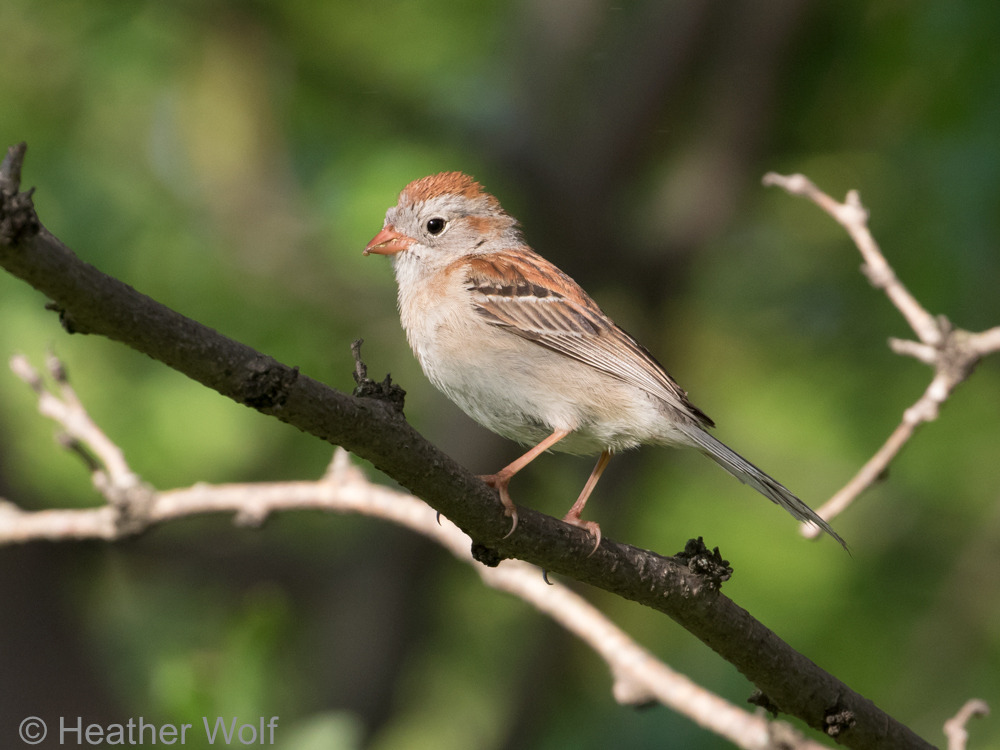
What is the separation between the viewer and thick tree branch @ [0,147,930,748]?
207cm

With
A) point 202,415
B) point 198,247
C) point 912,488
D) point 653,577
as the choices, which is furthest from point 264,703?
point 912,488

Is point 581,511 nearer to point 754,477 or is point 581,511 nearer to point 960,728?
point 754,477

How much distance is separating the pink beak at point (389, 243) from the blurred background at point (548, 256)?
131 cm

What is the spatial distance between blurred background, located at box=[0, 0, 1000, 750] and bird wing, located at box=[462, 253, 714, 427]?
1951mm

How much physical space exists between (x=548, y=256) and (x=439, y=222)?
239 cm

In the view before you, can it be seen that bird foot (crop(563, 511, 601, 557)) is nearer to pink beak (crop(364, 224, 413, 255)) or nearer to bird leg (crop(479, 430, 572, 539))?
bird leg (crop(479, 430, 572, 539))

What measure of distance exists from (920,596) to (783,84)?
373 centimetres

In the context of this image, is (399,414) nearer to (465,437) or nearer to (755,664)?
(755,664)

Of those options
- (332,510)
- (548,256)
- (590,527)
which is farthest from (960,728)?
(548,256)

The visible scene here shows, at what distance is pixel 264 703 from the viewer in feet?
14.3

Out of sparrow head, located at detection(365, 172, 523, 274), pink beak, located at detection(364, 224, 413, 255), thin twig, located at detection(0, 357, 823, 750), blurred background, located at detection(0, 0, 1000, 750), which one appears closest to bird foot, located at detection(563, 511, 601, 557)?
thin twig, located at detection(0, 357, 823, 750)

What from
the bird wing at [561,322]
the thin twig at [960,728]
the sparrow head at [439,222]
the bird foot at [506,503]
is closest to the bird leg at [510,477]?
the bird foot at [506,503]

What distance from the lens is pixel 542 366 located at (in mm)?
4508

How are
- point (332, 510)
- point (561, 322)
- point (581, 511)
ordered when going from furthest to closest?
point (561, 322)
point (332, 510)
point (581, 511)
